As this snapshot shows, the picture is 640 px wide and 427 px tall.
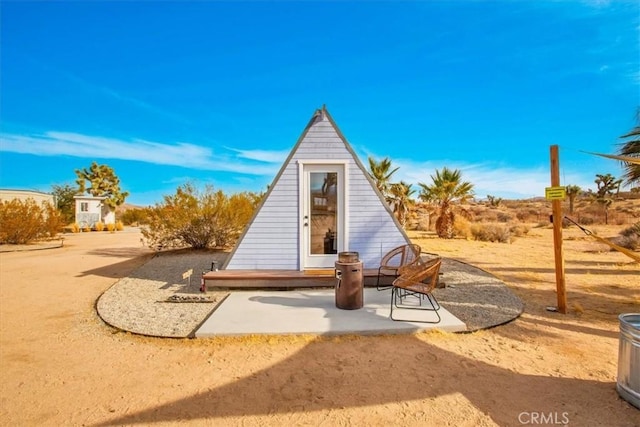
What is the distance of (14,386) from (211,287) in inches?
136

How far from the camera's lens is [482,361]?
368 centimetres

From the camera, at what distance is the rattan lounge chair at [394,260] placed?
6.52 m

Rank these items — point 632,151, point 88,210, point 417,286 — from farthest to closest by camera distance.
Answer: point 88,210, point 632,151, point 417,286

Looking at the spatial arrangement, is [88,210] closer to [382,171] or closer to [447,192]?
[382,171]

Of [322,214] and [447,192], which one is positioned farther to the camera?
[447,192]

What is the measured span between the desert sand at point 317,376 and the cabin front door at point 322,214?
298cm

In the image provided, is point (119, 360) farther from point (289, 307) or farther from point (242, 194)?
point (242, 194)

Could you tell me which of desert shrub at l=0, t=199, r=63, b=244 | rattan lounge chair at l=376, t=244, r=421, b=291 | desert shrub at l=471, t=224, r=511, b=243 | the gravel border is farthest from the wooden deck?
desert shrub at l=0, t=199, r=63, b=244

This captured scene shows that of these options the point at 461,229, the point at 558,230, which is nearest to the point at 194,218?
the point at 558,230

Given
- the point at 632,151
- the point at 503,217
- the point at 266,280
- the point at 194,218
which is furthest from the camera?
the point at 503,217

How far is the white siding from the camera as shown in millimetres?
7062

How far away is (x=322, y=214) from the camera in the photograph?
7160 mm

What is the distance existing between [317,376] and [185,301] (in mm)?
3496

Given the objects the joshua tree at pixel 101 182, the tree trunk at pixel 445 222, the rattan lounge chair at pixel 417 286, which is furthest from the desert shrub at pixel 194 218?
the joshua tree at pixel 101 182
